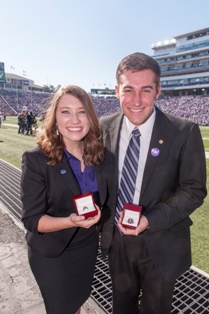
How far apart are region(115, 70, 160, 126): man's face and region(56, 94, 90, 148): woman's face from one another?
40 centimetres

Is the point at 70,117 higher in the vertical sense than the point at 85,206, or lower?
higher

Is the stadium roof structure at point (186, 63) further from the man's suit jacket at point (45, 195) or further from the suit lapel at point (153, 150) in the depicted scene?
the man's suit jacket at point (45, 195)

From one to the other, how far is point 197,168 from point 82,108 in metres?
1.11

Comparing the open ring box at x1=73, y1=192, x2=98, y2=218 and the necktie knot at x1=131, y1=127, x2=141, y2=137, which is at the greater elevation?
the necktie knot at x1=131, y1=127, x2=141, y2=137

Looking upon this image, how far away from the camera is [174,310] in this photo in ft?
8.99

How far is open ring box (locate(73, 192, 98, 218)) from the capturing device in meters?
1.82

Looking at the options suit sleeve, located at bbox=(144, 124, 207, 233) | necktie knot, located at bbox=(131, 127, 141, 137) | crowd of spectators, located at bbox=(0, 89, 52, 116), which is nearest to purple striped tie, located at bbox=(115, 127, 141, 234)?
necktie knot, located at bbox=(131, 127, 141, 137)

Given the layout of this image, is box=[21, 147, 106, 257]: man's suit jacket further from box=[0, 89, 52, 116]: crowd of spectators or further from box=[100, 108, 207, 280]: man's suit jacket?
box=[0, 89, 52, 116]: crowd of spectators

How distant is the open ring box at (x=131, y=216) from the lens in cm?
184

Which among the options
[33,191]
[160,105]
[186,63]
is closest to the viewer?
[33,191]

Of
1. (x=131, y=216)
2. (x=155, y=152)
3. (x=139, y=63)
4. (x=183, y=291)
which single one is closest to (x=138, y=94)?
(x=139, y=63)

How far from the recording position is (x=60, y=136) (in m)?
2.27

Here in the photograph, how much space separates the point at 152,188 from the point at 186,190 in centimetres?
28

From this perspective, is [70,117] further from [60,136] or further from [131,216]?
[131,216]
